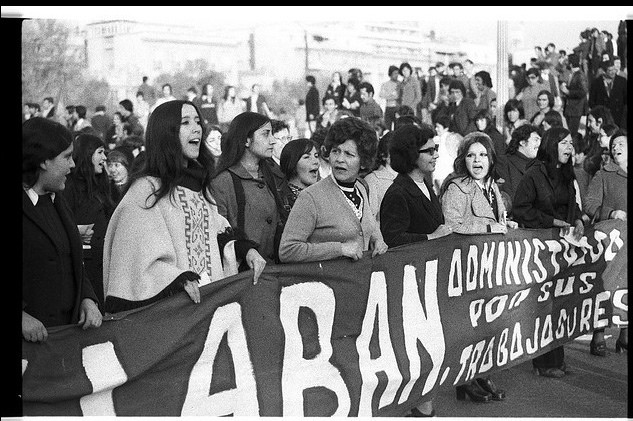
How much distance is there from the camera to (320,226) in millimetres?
5785

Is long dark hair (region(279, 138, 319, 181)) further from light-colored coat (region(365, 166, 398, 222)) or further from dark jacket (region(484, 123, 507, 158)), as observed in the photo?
dark jacket (region(484, 123, 507, 158))

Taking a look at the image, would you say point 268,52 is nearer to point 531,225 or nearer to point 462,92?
point 462,92

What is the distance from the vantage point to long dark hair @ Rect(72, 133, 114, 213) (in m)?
7.31

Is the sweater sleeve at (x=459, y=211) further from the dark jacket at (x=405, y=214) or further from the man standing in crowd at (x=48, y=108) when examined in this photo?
the man standing in crowd at (x=48, y=108)

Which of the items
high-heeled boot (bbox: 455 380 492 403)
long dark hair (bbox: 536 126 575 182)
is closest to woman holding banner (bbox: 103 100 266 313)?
high-heeled boot (bbox: 455 380 492 403)

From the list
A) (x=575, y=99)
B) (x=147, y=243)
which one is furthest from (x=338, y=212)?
(x=575, y=99)

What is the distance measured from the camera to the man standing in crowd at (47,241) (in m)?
4.65

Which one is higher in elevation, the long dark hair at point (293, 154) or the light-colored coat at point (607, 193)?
the long dark hair at point (293, 154)

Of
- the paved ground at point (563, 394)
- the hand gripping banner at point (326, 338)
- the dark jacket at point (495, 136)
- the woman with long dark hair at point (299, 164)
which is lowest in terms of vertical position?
the paved ground at point (563, 394)

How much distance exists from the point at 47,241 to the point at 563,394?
164 inches

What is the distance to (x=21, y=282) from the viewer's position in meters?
4.62

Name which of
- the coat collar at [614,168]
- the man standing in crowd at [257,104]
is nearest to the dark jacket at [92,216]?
the coat collar at [614,168]

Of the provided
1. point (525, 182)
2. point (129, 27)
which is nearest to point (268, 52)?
point (129, 27)
